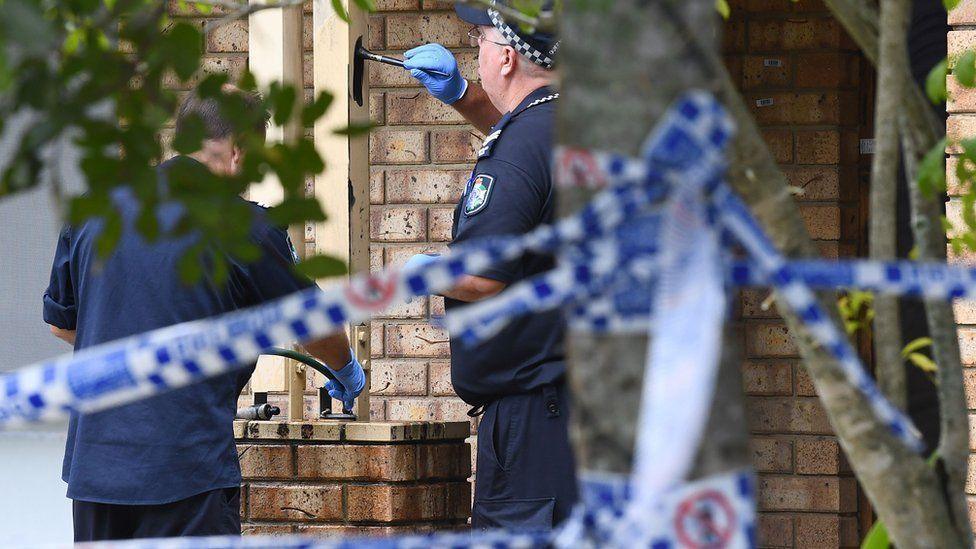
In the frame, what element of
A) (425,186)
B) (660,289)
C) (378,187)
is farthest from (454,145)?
(660,289)

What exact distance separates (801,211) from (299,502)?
5.87 ft

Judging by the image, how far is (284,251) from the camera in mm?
2568

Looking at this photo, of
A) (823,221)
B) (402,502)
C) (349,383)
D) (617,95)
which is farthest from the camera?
(823,221)

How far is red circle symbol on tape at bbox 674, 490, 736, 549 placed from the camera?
2.95 feet

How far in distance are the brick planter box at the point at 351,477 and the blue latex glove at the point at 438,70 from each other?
0.87 meters

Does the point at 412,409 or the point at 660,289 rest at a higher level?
the point at 660,289

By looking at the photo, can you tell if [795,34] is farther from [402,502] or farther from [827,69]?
[402,502]

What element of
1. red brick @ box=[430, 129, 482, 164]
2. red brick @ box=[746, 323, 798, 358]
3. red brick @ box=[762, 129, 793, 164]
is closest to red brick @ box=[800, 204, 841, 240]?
red brick @ box=[762, 129, 793, 164]

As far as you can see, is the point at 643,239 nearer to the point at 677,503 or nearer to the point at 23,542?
the point at 677,503

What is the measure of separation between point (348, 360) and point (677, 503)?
6.80 feet

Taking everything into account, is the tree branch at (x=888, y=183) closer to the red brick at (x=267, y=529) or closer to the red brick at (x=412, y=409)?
Answer: the red brick at (x=267, y=529)

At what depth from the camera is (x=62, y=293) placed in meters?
2.72

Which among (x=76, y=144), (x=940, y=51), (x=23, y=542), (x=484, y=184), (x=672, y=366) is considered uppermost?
(x=940, y=51)

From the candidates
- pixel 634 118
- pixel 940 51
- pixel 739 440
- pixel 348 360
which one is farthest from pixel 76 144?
pixel 940 51
